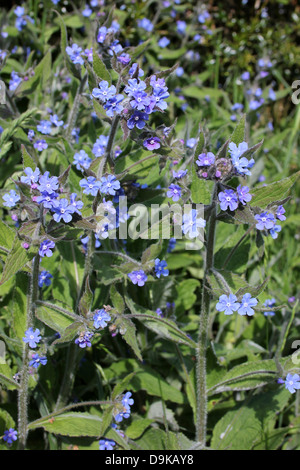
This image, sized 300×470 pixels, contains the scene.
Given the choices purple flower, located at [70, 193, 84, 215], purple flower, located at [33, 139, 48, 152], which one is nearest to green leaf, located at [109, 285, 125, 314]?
purple flower, located at [70, 193, 84, 215]

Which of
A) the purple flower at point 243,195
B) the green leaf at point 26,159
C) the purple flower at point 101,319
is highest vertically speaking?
the green leaf at point 26,159

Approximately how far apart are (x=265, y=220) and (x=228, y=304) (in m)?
0.51

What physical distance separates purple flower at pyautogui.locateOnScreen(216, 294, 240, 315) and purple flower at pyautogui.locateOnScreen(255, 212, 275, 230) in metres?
0.42

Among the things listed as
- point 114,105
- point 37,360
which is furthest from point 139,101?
point 37,360

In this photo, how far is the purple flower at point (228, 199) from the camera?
261 cm

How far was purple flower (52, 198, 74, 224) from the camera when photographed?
253cm

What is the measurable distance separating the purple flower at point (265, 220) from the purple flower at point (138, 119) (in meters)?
0.81

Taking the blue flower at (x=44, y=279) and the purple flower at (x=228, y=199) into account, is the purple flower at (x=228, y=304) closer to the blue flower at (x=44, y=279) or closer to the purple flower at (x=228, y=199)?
the purple flower at (x=228, y=199)

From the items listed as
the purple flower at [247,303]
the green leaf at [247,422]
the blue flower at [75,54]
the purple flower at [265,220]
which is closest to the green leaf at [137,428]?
the green leaf at [247,422]

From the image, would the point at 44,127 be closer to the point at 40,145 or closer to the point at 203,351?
the point at 40,145

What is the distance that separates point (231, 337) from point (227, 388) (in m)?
1.06

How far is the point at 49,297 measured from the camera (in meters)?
3.75

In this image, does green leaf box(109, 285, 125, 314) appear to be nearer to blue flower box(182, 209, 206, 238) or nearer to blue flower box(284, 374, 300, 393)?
blue flower box(182, 209, 206, 238)
